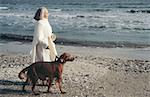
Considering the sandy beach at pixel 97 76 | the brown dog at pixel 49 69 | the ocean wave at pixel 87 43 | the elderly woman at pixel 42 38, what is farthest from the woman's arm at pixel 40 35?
the ocean wave at pixel 87 43

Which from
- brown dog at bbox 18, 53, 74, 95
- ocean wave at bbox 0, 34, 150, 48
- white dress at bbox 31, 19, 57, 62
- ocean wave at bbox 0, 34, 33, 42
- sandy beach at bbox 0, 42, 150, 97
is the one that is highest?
white dress at bbox 31, 19, 57, 62

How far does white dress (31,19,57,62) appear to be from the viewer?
11.4 m

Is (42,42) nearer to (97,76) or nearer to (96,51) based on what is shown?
(97,76)

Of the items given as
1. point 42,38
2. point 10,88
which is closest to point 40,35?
point 42,38

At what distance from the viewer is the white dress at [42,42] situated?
11.4 m

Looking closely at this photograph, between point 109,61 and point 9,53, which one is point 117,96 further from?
point 9,53

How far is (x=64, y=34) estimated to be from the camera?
29.6 meters

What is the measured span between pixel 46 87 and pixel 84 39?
1481 cm

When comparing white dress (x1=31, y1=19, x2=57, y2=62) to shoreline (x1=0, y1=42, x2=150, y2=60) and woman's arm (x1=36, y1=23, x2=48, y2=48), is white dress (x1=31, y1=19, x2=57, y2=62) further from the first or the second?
shoreline (x1=0, y1=42, x2=150, y2=60)

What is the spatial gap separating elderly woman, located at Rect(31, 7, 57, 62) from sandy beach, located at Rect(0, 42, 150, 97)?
2.66ft

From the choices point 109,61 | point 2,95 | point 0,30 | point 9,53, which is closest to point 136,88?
point 2,95

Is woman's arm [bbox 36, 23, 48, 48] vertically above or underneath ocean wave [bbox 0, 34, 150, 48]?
above

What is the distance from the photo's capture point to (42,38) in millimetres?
11453

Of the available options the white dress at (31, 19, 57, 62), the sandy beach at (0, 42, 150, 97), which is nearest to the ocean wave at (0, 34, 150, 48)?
the sandy beach at (0, 42, 150, 97)
